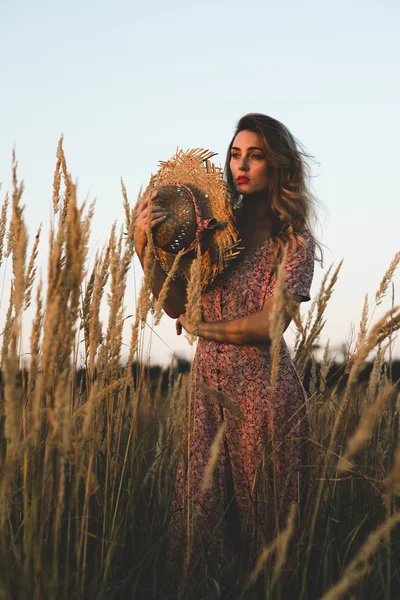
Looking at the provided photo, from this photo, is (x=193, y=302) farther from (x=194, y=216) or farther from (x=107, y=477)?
(x=194, y=216)

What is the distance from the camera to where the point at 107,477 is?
5.38 ft

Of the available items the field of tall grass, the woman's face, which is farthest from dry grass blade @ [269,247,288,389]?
the woman's face

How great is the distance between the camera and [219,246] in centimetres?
240

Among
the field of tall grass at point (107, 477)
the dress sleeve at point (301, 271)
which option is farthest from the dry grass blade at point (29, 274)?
the dress sleeve at point (301, 271)

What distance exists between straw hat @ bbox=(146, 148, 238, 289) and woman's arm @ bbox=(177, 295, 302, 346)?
8.4 inches

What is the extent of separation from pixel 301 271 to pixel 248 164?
0.57 meters

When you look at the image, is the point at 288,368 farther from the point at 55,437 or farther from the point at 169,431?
the point at 55,437

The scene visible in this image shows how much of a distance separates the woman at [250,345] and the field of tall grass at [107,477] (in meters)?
0.15

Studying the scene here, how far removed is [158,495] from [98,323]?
0.96 meters

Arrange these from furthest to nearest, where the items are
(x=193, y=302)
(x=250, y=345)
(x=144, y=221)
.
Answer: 1. (x=250, y=345)
2. (x=144, y=221)
3. (x=193, y=302)

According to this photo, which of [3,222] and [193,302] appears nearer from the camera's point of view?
[193,302]

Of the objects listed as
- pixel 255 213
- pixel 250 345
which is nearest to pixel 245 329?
pixel 250 345

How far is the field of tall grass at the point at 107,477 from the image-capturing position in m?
1.07

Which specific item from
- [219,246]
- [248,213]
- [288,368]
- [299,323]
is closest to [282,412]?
[288,368]
